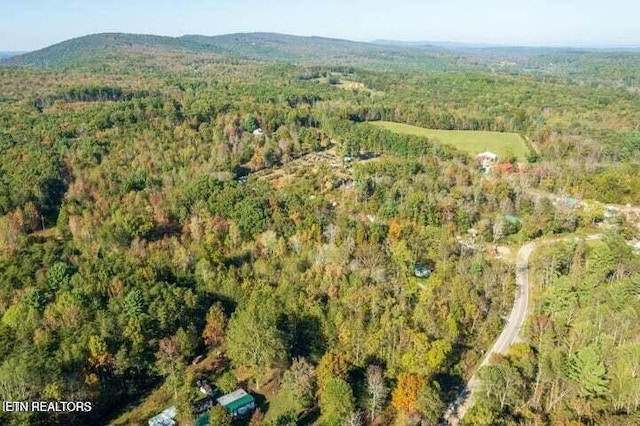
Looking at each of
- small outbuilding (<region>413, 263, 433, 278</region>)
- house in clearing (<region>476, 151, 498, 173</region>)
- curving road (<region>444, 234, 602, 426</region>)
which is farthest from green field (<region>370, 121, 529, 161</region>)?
small outbuilding (<region>413, 263, 433, 278</region>)

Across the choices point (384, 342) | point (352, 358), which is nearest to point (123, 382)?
point (352, 358)

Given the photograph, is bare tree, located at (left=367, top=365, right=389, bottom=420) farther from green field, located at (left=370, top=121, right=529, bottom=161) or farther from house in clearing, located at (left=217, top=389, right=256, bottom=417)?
green field, located at (left=370, top=121, right=529, bottom=161)

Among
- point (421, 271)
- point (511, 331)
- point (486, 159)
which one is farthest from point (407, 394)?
point (486, 159)

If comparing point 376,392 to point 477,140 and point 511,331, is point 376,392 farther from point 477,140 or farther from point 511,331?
point 477,140

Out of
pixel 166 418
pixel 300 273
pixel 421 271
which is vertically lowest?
pixel 166 418

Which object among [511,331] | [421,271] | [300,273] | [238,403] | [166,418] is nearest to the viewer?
[166,418]

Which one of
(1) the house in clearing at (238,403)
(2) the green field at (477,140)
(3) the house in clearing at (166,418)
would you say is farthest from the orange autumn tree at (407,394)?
(2) the green field at (477,140)

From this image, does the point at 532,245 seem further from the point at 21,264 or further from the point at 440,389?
the point at 21,264

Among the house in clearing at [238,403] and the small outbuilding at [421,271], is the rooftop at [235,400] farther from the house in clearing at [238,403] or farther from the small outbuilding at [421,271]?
the small outbuilding at [421,271]
